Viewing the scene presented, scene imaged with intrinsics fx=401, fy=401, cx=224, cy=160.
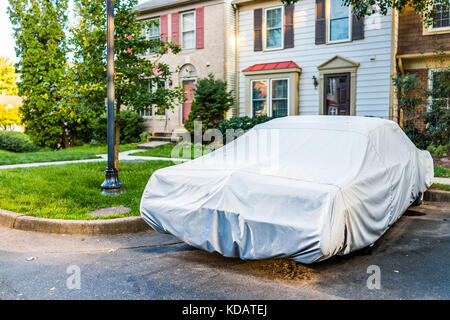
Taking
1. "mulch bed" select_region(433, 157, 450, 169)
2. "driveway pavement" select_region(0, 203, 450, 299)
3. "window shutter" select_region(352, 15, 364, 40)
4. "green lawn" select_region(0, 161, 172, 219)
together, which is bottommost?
"driveway pavement" select_region(0, 203, 450, 299)

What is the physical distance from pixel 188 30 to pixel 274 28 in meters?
4.24

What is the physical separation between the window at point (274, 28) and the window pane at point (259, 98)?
162 centimetres

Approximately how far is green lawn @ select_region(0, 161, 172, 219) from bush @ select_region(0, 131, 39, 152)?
12.4 metres

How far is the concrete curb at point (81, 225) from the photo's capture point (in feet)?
18.5

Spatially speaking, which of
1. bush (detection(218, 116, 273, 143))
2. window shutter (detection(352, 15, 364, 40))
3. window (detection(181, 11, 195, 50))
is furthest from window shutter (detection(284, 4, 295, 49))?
window (detection(181, 11, 195, 50))

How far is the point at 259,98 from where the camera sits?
56.1ft

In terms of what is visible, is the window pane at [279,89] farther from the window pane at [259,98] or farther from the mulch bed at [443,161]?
the mulch bed at [443,161]

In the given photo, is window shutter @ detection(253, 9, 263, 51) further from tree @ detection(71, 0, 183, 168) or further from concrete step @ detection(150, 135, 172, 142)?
tree @ detection(71, 0, 183, 168)

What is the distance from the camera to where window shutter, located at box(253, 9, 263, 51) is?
16.9 meters

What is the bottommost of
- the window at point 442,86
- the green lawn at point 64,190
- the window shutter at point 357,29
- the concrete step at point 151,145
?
the green lawn at point 64,190

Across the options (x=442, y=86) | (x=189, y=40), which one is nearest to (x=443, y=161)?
(x=442, y=86)

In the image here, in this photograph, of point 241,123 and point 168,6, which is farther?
point 168,6

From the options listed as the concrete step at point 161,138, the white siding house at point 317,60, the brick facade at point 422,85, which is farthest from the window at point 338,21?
the concrete step at point 161,138

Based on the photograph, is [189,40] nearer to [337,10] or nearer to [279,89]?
[279,89]
